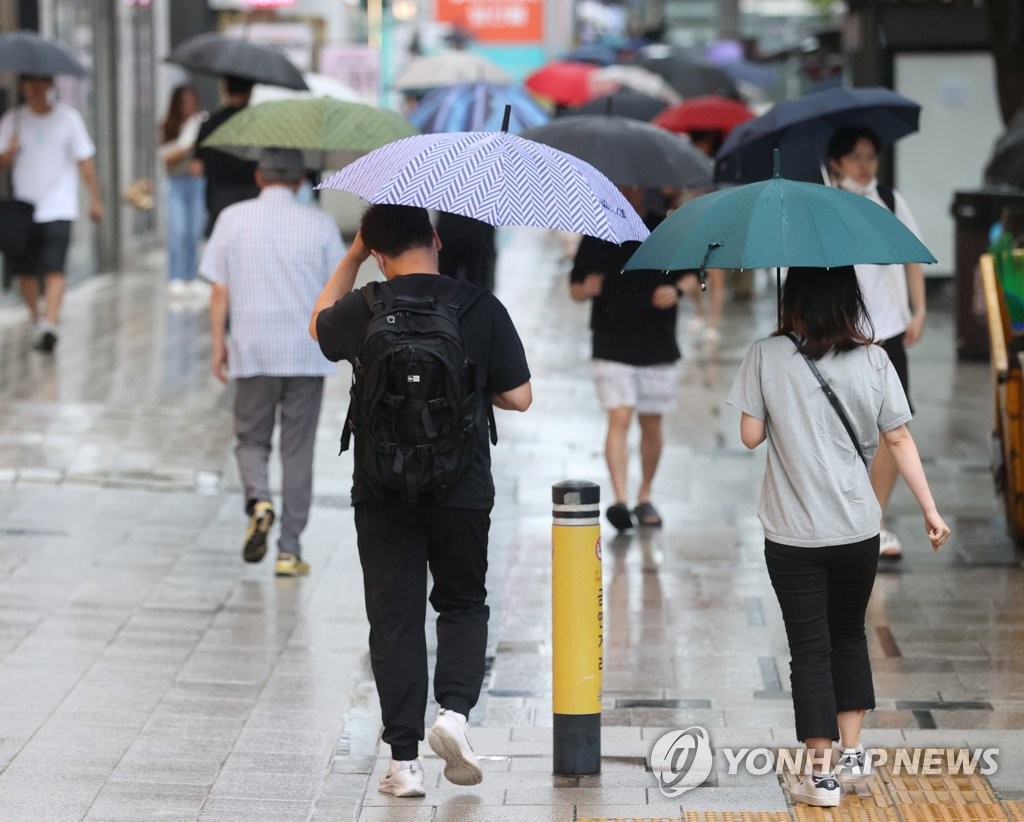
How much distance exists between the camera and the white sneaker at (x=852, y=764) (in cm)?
538

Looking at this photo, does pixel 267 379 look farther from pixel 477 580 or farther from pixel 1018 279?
pixel 1018 279

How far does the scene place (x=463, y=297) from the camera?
17.2ft

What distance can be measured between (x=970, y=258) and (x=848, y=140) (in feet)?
25.2

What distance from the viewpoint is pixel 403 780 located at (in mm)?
5359

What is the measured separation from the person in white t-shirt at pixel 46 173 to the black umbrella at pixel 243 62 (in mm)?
2660

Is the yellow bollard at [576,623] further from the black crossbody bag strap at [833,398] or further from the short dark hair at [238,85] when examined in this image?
the short dark hair at [238,85]

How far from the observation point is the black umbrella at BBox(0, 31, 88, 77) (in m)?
12.6

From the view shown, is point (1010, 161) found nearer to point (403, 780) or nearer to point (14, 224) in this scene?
point (403, 780)

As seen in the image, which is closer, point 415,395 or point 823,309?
point 415,395

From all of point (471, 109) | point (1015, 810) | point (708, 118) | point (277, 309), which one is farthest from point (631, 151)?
point (708, 118)

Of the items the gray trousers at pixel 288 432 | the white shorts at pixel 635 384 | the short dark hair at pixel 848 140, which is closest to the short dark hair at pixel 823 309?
the short dark hair at pixel 848 140

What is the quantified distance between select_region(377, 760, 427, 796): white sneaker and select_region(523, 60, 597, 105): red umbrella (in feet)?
59.4

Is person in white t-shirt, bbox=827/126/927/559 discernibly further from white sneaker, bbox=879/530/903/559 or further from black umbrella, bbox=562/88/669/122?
black umbrella, bbox=562/88/669/122

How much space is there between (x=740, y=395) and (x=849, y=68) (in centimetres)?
1489
